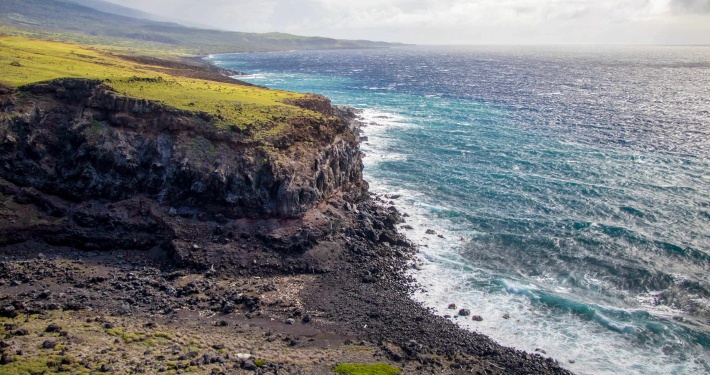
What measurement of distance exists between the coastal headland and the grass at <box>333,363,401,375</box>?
0.81 metres

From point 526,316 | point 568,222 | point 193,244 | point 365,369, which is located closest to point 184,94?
point 193,244

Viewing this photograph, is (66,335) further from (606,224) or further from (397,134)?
(397,134)

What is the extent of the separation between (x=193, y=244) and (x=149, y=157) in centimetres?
1213

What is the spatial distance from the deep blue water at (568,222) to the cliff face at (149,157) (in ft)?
54.8

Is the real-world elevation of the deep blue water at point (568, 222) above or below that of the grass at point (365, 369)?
above

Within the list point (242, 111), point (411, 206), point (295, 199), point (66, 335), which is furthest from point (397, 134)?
point (66, 335)

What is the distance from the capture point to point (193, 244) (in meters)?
42.7

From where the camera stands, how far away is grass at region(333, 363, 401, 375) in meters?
29.5

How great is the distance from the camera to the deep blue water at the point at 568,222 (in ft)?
117

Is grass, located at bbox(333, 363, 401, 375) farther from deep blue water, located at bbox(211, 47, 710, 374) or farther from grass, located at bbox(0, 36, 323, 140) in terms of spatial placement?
grass, located at bbox(0, 36, 323, 140)

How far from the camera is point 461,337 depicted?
3484 cm

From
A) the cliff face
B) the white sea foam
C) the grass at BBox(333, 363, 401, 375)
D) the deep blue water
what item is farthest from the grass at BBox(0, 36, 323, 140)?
the grass at BBox(333, 363, 401, 375)

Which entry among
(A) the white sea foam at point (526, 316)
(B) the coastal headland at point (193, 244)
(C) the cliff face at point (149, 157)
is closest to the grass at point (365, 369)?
(B) the coastal headland at point (193, 244)

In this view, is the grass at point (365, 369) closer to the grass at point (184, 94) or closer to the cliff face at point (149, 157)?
the cliff face at point (149, 157)
